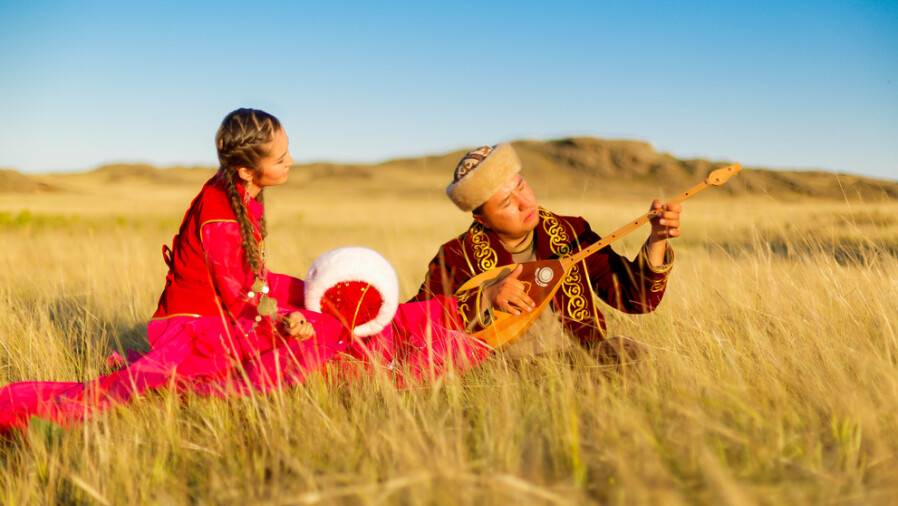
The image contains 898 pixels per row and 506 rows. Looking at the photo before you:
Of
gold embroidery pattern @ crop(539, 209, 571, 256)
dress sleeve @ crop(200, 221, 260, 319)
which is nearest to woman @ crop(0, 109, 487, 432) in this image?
dress sleeve @ crop(200, 221, 260, 319)

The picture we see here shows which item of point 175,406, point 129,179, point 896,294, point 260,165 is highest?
point 129,179

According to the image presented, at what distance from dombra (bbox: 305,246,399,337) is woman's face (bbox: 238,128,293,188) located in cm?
49

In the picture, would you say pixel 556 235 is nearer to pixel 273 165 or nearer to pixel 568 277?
pixel 568 277

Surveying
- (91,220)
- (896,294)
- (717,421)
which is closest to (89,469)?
(717,421)

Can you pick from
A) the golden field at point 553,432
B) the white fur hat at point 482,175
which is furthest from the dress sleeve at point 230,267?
the white fur hat at point 482,175

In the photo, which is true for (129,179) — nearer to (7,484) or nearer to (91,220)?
(91,220)

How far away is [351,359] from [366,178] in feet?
229

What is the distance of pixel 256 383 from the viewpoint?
9.84 ft

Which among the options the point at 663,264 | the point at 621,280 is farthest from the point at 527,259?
the point at 663,264

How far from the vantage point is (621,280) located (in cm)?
353

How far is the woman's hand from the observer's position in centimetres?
305

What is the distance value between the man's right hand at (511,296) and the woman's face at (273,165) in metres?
1.07

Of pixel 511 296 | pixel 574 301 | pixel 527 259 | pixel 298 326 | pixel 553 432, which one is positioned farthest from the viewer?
pixel 527 259

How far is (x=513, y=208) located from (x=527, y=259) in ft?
1.03
